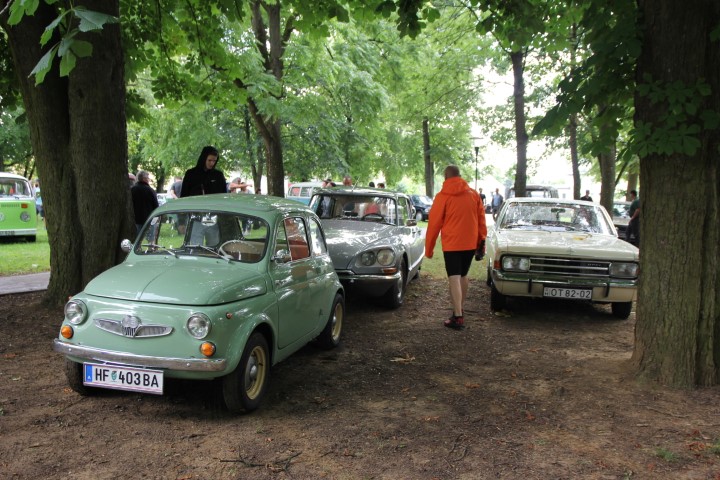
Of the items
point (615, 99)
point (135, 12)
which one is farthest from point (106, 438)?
point (135, 12)

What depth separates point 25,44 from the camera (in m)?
6.80

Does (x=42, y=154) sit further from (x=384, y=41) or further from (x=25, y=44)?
(x=384, y=41)

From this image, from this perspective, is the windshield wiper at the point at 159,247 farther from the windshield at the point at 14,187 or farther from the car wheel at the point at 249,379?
the windshield at the point at 14,187

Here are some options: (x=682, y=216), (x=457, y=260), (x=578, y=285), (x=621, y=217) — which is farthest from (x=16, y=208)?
(x=621, y=217)

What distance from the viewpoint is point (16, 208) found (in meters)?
16.3

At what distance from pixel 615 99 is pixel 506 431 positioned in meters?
3.37

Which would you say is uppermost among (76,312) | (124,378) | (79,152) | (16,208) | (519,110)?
(519,110)

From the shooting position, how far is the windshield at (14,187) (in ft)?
53.6

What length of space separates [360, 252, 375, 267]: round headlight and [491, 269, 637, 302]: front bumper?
1763 millimetres

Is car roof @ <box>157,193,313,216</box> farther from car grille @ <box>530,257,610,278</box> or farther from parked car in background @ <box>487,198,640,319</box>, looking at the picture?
car grille @ <box>530,257,610,278</box>

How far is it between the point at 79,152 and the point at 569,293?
6.53 m

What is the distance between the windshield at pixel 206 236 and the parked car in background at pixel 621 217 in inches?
704

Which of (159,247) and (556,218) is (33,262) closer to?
(159,247)

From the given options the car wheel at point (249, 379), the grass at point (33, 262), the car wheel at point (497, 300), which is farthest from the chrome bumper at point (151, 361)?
the grass at point (33, 262)
